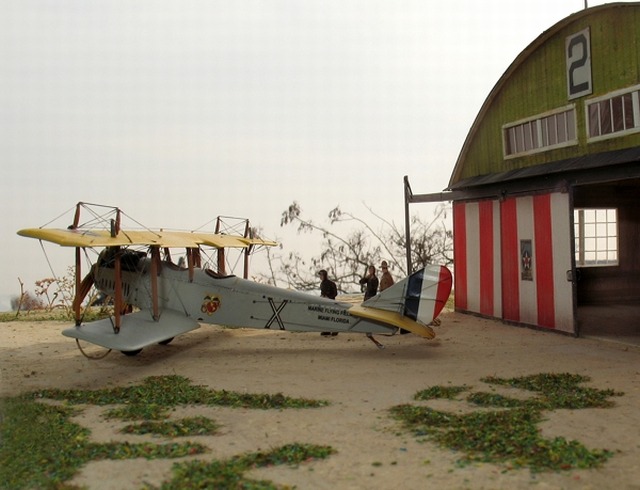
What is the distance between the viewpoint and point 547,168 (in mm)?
14828

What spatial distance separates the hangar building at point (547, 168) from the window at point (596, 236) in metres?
0.82

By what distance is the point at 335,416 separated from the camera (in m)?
7.99

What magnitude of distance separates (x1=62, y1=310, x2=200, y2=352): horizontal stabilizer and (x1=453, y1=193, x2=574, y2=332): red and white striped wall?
25.7 feet

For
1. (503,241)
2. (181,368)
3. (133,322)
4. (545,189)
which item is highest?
(545,189)

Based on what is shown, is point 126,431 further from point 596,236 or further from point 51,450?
point 596,236

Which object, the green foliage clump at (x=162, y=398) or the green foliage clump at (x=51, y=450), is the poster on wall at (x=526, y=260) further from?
the green foliage clump at (x=51, y=450)

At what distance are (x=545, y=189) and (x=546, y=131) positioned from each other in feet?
4.59

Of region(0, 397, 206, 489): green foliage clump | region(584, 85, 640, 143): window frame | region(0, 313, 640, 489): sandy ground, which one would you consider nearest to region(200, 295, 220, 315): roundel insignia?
region(0, 313, 640, 489): sandy ground

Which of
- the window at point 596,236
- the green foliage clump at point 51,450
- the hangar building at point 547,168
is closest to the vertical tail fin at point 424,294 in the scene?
the hangar building at point 547,168

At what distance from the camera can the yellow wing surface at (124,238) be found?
36.9ft

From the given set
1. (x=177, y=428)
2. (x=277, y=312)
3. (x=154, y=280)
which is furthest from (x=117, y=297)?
(x=177, y=428)

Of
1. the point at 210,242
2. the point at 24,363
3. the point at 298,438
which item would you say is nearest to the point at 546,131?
the point at 210,242

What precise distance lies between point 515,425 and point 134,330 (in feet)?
24.3

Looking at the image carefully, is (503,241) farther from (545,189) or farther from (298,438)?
(298,438)
